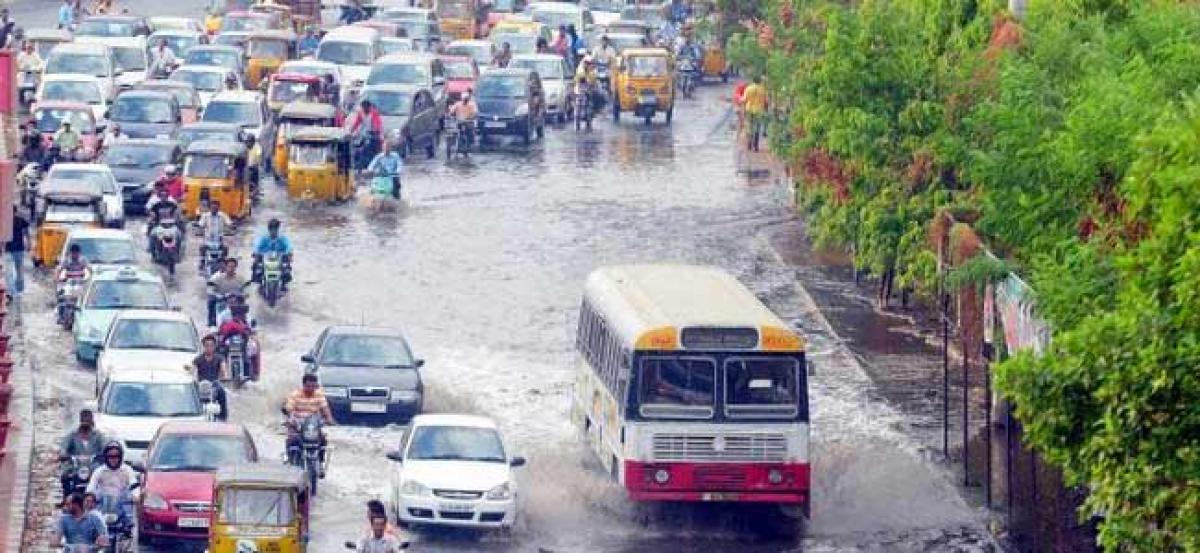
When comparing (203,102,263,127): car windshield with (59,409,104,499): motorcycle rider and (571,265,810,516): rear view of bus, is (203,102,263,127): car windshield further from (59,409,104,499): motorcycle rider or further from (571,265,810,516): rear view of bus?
(571,265,810,516): rear view of bus

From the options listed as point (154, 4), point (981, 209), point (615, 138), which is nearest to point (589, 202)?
point (615, 138)

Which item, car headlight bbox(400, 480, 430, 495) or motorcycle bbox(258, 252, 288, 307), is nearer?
car headlight bbox(400, 480, 430, 495)

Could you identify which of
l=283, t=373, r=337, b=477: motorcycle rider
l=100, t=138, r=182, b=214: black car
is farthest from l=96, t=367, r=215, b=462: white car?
l=100, t=138, r=182, b=214: black car

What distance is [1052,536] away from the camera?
3341cm

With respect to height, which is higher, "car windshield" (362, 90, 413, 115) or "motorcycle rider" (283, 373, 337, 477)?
"motorcycle rider" (283, 373, 337, 477)

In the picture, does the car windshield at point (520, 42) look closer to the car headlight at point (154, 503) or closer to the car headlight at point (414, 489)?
the car headlight at point (414, 489)

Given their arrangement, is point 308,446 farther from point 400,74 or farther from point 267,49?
point 267,49

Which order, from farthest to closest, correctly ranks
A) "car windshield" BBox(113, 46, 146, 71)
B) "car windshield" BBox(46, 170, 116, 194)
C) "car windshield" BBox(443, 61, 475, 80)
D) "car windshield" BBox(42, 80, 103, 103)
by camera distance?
"car windshield" BBox(443, 61, 475, 80) → "car windshield" BBox(113, 46, 146, 71) → "car windshield" BBox(42, 80, 103, 103) → "car windshield" BBox(46, 170, 116, 194)

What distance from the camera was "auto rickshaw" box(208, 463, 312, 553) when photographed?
1195 inches

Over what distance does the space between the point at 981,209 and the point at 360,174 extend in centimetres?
2509

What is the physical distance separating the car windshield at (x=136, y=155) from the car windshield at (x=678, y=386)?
23192 mm

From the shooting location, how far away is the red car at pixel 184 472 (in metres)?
32.1

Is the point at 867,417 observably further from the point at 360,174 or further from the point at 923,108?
the point at 360,174

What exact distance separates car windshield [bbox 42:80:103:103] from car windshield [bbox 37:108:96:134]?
294 centimetres
